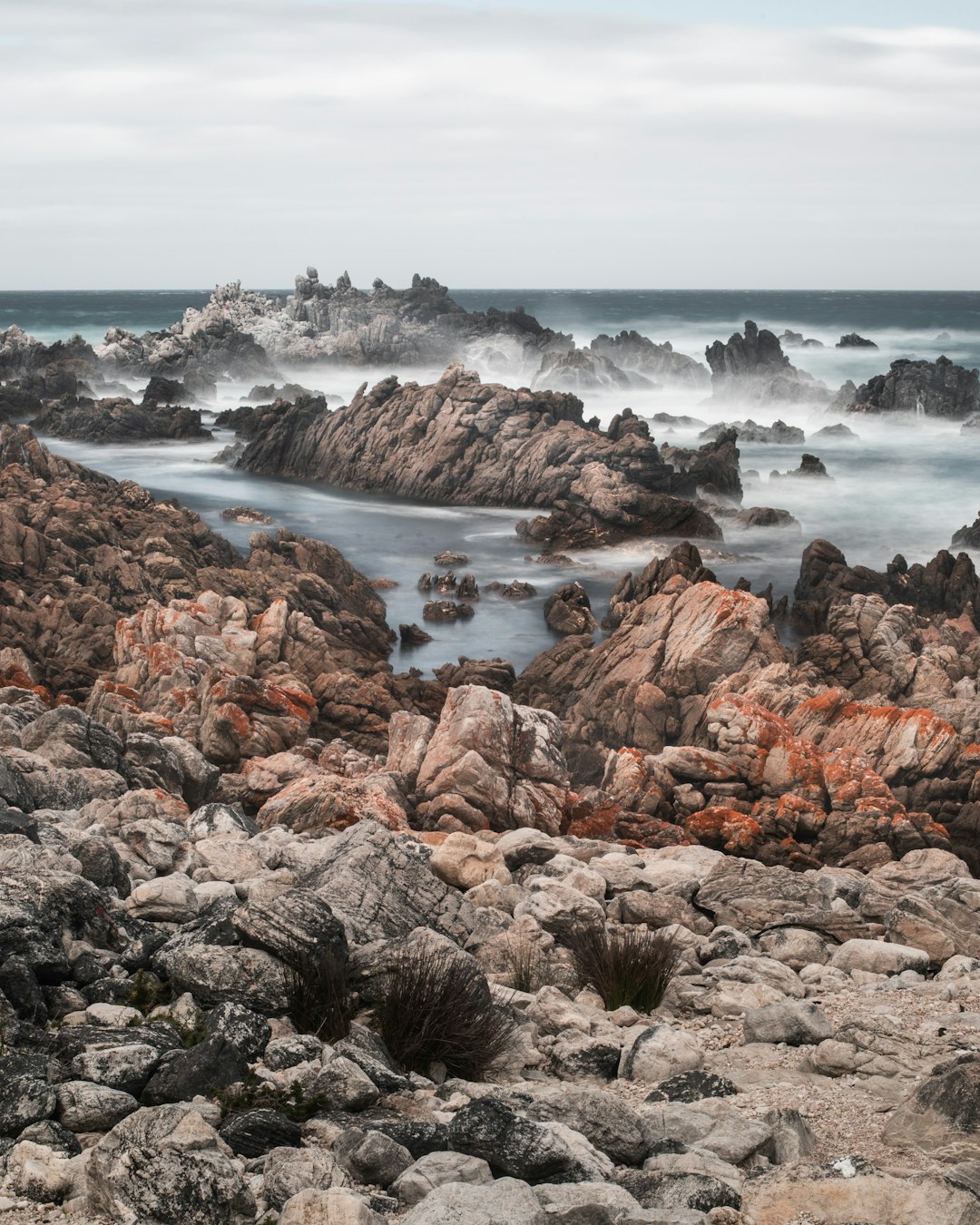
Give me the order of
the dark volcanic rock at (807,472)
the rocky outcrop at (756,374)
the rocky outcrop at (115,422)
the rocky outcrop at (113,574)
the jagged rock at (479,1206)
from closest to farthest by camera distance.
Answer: the jagged rock at (479,1206), the rocky outcrop at (113,574), the dark volcanic rock at (807,472), the rocky outcrop at (115,422), the rocky outcrop at (756,374)

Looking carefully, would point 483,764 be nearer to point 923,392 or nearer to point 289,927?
point 289,927

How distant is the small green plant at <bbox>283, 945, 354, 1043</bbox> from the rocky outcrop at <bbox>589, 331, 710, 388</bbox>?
5224 centimetres

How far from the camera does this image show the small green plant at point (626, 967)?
25.9 ft

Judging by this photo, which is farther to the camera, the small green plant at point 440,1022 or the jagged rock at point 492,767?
the jagged rock at point 492,767

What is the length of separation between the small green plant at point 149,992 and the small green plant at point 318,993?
1.97ft

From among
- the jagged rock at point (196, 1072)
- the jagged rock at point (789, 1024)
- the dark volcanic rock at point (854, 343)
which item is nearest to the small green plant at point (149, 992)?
the jagged rock at point (196, 1072)

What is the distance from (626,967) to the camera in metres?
8.00

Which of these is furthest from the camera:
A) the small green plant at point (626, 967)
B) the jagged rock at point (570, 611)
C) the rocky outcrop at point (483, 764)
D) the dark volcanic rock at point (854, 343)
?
the dark volcanic rock at point (854, 343)

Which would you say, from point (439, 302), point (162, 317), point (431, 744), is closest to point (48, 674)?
point (431, 744)

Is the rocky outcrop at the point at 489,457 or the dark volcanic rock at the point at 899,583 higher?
the rocky outcrop at the point at 489,457

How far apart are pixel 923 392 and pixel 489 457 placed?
64.6 ft

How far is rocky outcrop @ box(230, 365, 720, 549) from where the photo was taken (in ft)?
84.1

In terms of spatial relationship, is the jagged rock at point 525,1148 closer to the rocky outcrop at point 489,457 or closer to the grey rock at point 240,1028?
the grey rock at point 240,1028

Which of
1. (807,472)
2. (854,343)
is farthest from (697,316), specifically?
(807,472)
